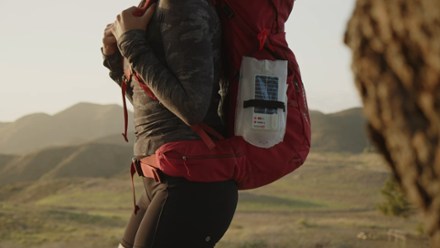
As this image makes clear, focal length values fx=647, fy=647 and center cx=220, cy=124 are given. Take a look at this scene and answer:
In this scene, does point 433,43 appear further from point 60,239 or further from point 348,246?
point 60,239

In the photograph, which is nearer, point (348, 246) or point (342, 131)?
point (348, 246)

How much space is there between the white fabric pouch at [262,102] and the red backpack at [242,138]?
2 centimetres

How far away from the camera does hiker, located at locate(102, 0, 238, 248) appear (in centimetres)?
274

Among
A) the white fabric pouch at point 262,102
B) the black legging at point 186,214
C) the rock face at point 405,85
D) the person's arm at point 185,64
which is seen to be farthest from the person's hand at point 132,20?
the rock face at point 405,85

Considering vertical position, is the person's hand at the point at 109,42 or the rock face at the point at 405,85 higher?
the rock face at the point at 405,85

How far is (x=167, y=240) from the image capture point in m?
2.81

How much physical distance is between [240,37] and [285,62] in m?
0.25

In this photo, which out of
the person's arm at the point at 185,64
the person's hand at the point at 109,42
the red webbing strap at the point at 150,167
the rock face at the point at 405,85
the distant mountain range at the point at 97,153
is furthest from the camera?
the distant mountain range at the point at 97,153

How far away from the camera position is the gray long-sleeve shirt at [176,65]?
2.74 meters

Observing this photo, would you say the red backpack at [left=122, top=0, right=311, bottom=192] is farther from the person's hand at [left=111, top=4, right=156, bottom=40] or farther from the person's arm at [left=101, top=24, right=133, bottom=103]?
the person's arm at [left=101, top=24, right=133, bottom=103]

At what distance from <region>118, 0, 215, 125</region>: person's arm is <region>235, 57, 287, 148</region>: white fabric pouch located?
0.23m

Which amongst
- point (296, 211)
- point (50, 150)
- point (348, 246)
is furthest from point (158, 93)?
point (50, 150)

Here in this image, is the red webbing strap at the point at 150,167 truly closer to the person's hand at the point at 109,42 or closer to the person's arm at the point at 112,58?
the person's arm at the point at 112,58

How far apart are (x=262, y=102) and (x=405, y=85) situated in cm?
189
